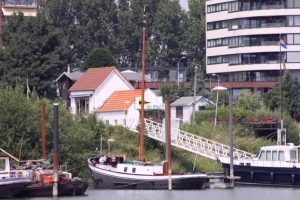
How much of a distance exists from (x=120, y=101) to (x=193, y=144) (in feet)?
45.4

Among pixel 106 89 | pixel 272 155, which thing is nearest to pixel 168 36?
pixel 106 89

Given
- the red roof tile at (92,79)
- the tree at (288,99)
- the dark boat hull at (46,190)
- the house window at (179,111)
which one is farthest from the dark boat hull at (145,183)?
the tree at (288,99)

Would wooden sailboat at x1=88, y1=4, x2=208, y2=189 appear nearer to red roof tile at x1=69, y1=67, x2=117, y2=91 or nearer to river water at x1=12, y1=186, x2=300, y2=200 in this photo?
river water at x1=12, y1=186, x2=300, y2=200

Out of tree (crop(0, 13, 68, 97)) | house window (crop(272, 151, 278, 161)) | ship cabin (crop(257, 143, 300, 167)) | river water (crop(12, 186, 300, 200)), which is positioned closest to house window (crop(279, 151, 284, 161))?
ship cabin (crop(257, 143, 300, 167))

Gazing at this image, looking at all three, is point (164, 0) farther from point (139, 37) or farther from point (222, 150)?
point (222, 150)

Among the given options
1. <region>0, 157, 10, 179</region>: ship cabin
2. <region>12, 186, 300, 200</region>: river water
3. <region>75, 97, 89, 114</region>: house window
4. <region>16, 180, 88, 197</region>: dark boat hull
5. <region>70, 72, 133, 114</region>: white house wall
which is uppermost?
<region>70, 72, 133, 114</region>: white house wall

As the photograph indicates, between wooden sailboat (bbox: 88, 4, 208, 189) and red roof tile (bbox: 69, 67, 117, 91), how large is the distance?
29675 millimetres

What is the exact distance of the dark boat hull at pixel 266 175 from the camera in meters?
88.4

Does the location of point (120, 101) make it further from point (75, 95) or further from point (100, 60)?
point (100, 60)

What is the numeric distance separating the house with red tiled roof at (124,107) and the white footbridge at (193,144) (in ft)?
17.3

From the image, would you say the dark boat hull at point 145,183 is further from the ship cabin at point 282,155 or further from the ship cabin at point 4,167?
the ship cabin at point 4,167

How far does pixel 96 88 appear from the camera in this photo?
11425 centimetres

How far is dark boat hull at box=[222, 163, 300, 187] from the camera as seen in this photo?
8844cm

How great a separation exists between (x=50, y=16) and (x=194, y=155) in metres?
80.0
